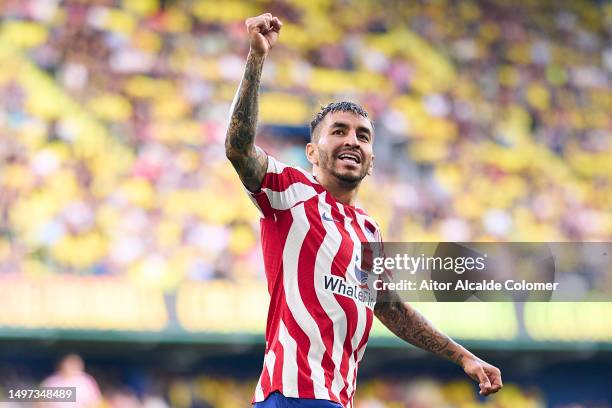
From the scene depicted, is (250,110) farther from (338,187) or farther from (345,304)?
(345,304)

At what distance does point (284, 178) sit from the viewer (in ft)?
12.3

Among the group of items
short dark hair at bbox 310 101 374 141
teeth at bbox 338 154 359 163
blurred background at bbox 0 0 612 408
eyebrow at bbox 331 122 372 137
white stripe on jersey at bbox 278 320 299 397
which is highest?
blurred background at bbox 0 0 612 408

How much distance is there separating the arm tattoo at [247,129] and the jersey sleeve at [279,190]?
0.21 feet

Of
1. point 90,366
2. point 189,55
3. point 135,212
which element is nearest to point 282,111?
Result: point 189,55

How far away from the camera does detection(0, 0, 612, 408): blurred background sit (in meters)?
10.3

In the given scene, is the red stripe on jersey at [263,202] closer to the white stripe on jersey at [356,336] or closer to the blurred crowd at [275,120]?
the white stripe on jersey at [356,336]

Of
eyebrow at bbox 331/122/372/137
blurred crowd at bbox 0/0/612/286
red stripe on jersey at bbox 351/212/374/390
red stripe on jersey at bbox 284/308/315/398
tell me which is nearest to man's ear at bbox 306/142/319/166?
eyebrow at bbox 331/122/372/137

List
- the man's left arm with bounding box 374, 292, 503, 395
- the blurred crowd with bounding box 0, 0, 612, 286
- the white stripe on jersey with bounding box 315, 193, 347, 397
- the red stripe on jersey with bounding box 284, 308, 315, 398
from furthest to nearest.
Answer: the blurred crowd with bounding box 0, 0, 612, 286 < the man's left arm with bounding box 374, 292, 503, 395 < the white stripe on jersey with bounding box 315, 193, 347, 397 < the red stripe on jersey with bounding box 284, 308, 315, 398

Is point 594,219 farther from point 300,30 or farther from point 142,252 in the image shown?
point 142,252

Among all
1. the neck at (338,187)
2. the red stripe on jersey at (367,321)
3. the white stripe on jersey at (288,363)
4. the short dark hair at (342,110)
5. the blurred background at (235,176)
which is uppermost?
the blurred background at (235,176)

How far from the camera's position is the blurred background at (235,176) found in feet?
33.9

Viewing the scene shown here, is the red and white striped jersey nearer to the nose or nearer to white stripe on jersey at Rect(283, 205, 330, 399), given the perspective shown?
white stripe on jersey at Rect(283, 205, 330, 399)

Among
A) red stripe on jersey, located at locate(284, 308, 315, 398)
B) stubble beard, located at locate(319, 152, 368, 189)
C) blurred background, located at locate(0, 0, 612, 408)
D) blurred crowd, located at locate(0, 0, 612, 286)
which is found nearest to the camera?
red stripe on jersey, located at locate(284, 308, 315, 398)

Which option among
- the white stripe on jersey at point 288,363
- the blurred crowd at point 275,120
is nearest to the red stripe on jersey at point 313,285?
the white stripe on jersey at point 288,363
